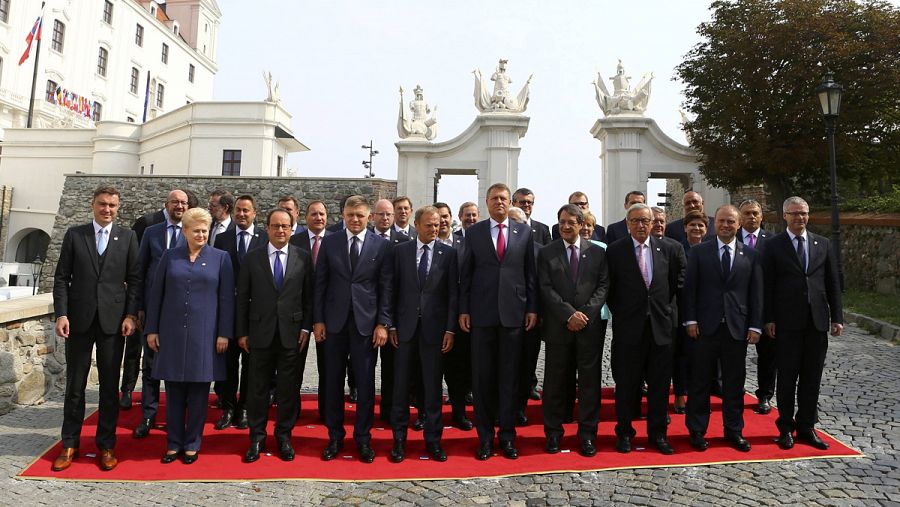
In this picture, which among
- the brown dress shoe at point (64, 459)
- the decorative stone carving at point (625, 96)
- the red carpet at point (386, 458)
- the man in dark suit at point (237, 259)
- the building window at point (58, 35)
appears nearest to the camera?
the red carpet at point (386, 458)

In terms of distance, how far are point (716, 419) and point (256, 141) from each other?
24.8 metres

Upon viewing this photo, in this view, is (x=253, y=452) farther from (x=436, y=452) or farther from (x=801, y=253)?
(x=801, y=253)

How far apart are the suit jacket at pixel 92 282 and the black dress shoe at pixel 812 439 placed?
5.73 metres

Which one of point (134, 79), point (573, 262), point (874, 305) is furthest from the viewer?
point (134, 79)

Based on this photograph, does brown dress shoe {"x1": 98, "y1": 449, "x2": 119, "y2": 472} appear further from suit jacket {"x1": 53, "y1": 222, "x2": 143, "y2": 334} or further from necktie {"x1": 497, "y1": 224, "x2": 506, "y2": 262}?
necktie {"x1": 497, "y1": 224, "x2": 506, "y2": 262}

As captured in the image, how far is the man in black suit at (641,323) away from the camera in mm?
4738

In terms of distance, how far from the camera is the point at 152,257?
5.41m

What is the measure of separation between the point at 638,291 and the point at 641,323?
10.5 inches

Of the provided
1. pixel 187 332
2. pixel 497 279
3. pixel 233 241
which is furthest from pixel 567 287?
pixel 233 241

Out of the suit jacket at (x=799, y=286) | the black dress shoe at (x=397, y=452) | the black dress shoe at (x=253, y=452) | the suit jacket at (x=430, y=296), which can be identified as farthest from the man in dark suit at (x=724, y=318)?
the black dress shoe at (x=253, y=452)

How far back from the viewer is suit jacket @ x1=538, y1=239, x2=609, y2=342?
4.64 meters

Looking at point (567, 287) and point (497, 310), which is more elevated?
point (567, 287)

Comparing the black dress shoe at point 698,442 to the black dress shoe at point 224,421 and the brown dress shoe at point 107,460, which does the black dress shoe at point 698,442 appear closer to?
the black dress shoe at point 224,421

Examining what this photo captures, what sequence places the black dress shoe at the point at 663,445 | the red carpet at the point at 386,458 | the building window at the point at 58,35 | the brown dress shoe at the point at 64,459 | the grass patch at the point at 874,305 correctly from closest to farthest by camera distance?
1. the red carpet at the point at 386,458
2. the brown dress shoe at the point at 64,459
3. the black dress shoe at the point at 663,445
4. the grass patch at the point at 874,305
5. the building window at the point at 58,35
